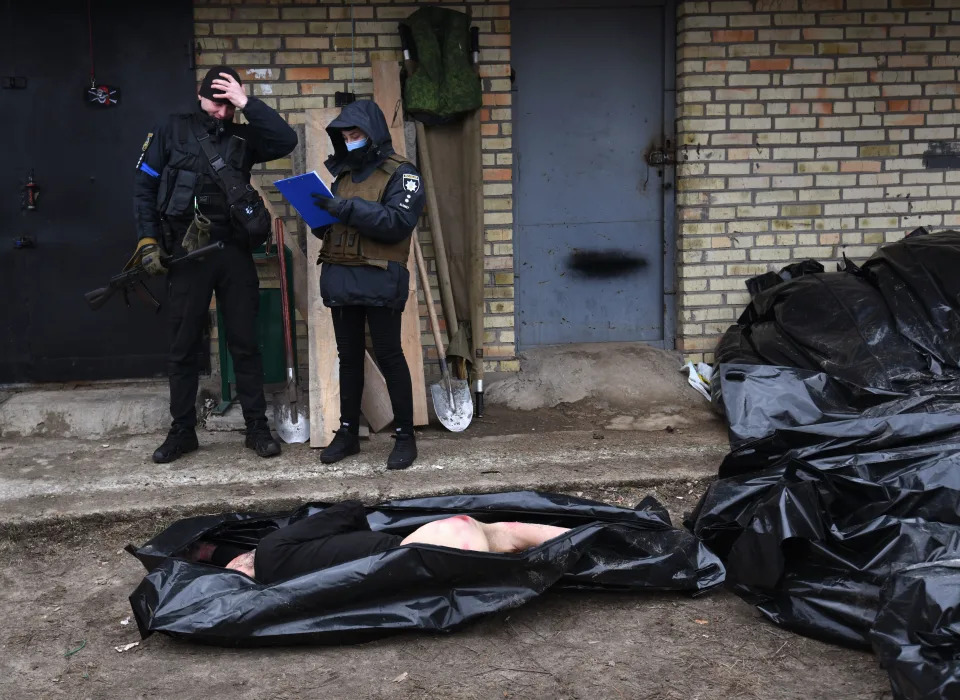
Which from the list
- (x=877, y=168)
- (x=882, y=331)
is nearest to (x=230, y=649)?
(x=882, y=331)

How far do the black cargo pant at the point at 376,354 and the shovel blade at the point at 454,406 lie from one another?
53 centimetres

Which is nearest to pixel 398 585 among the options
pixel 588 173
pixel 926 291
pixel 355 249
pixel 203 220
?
pixel 355 249

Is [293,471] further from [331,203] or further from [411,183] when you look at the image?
[411,183]

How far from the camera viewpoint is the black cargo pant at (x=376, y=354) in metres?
4.95

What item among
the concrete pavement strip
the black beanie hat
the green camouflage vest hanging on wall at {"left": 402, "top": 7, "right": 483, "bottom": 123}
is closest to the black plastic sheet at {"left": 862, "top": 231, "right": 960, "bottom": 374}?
the concrete pavement strip

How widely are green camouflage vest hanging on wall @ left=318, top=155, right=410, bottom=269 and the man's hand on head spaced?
669 mm

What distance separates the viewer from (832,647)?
130 inches

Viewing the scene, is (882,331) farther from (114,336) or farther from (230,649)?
(114,336)

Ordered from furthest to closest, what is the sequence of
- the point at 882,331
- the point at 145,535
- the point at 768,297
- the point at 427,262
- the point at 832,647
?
the point at 427,262
the point at 768,297
the point at 882,331
the point at 145,535
the point at 832,647

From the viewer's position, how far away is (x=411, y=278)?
559cm

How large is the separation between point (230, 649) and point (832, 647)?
2053 mm

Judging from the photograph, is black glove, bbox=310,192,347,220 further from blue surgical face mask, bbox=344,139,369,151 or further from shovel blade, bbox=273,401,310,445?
shovel blade, bbox=273,401,310,445

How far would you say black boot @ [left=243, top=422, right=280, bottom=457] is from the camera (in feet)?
16.9

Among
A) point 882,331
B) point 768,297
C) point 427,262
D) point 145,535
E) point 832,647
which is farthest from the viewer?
point 427,262
